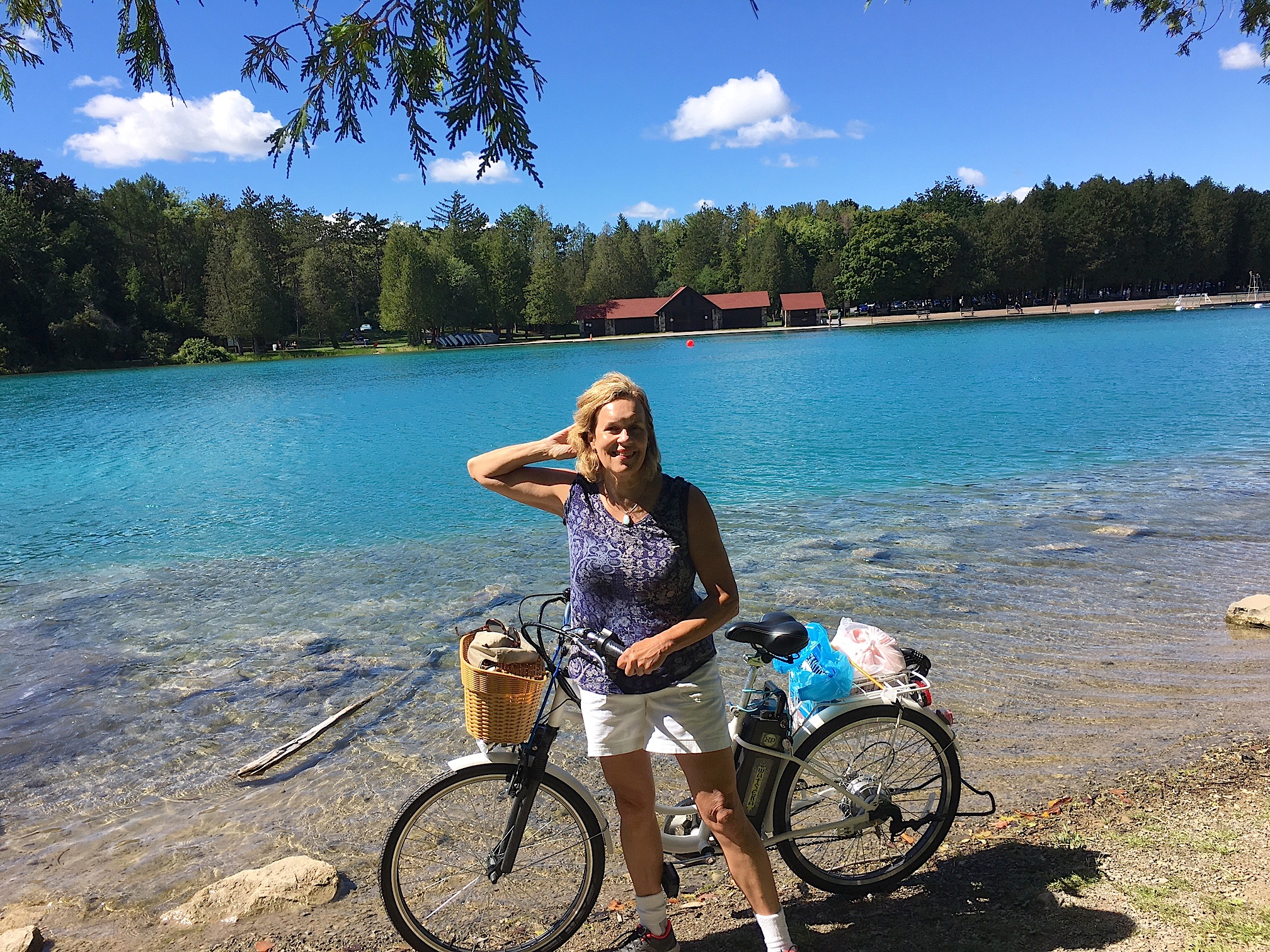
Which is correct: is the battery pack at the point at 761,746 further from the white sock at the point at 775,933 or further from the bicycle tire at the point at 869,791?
the white sock at the point at 775,933

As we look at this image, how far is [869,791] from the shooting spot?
136 inches

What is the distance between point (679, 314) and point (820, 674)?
11850 cm

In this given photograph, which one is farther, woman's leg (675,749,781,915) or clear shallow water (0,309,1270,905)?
clear shallow water (0,309,1270,905)

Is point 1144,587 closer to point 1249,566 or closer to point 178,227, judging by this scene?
point 1249,566

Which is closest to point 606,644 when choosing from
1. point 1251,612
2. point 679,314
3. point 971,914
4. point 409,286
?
point 971,914

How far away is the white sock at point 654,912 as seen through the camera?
3.01m

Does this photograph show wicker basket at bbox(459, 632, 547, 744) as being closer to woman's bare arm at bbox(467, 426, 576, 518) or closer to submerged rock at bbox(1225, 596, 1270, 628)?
woman's bare arm at bbox(467, 426, 576, 518)

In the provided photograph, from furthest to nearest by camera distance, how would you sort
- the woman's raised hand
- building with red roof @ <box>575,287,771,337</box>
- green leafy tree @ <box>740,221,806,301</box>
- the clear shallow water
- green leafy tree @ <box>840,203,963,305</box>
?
green leafy tree @ <box>740,221,806,301</box> < building with red roof @ <box>575,287,771,337</box> < green leafy tree @ <box>840,203,963,305</box> < the clear shallow water < the woman's raised hand

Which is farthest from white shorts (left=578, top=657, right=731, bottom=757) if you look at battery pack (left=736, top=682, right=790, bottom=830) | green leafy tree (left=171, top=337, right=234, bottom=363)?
green leafy tree (left=171, top=337, right=234, bottom=363)

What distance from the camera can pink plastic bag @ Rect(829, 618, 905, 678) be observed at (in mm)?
3367

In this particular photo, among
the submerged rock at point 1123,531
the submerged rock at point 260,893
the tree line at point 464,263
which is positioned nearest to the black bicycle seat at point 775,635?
the submerged rock at point 260,893

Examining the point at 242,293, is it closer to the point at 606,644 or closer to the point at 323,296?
the point at 323,296

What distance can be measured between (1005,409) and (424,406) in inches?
1009

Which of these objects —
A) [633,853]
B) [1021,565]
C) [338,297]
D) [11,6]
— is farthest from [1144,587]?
[338,297]
